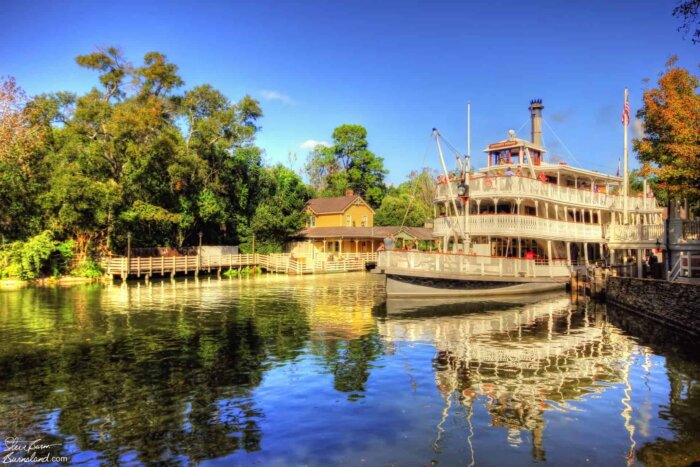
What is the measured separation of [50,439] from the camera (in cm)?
907

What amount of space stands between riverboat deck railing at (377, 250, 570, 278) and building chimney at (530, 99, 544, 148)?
48.1ft

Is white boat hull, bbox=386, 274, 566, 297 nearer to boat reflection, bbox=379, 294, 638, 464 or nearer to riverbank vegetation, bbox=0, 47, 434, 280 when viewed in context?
boat reflection, bbox=379, 294, 638, 464

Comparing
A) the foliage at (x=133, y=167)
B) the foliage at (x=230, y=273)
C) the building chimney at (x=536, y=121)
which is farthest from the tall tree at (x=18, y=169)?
the building chimney at (x=536, y=121)

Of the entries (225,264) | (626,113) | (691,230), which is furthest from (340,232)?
(691,230)

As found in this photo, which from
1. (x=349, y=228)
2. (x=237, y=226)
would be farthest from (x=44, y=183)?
(x=349, y=228)

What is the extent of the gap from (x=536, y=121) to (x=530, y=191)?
42.1ft

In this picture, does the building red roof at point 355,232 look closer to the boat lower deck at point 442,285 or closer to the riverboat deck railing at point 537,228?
the riverboat deck railing at point 537,228

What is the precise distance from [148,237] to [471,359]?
143 ft

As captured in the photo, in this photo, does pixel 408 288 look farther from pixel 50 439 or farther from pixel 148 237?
pixel 148 237

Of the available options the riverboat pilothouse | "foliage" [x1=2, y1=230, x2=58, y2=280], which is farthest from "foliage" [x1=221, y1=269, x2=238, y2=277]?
the riverboat pilothouse

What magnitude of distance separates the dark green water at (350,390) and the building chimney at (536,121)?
20790 mm

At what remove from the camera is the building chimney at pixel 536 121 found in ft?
132

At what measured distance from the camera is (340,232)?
2370 inches

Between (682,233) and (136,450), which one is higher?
(682,233)
